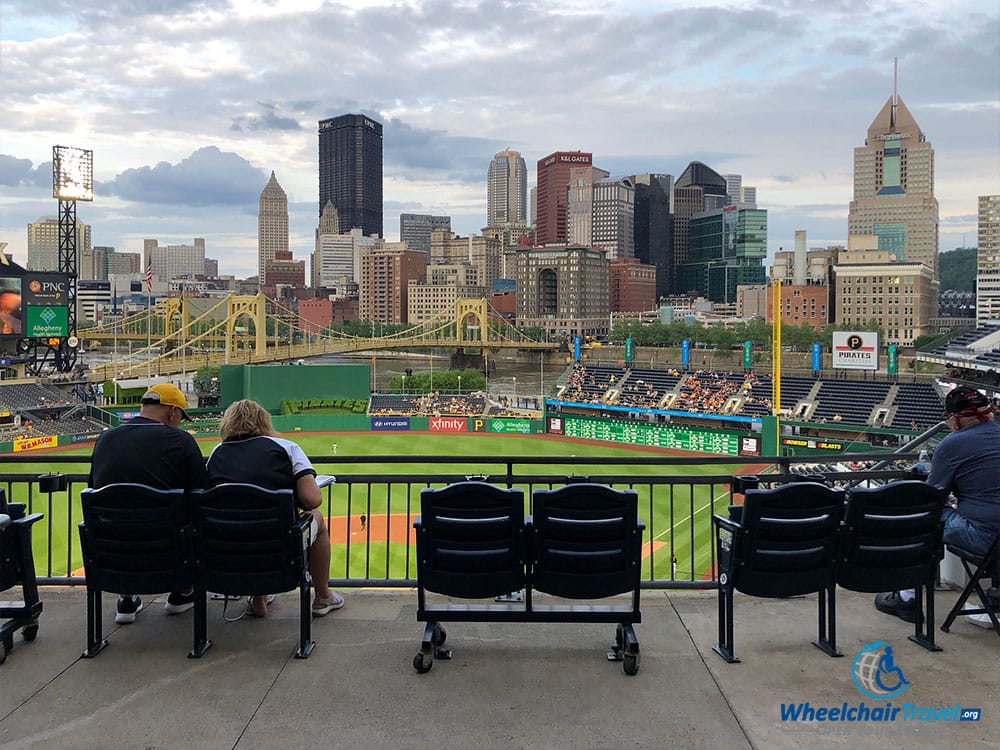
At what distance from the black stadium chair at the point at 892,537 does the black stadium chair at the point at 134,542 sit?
383cm

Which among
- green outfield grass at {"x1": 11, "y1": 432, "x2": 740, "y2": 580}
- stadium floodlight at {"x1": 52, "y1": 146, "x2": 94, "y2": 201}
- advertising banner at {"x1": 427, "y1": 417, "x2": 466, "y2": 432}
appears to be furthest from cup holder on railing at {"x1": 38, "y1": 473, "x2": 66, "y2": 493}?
stadium floodlight at {"x1": 52, "y1": 146, "x2": 94, "y2": 201}

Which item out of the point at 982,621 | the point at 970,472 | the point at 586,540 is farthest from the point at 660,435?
the point at 586,540

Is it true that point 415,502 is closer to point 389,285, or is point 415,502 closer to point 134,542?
point 134,542

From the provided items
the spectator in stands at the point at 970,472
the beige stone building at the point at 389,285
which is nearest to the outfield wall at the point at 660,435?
the spectator in stands at the point at 970,472

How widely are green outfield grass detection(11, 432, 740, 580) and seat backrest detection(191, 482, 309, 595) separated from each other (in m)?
1.02

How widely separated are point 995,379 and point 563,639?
1597 inches

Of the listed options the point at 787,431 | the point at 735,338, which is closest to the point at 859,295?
the point at 735,338

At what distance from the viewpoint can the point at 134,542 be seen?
453 cm

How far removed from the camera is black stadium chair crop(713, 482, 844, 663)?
176 inches

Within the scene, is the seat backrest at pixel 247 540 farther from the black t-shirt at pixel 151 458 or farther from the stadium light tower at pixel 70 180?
the stadium light tower at pixel 70 180

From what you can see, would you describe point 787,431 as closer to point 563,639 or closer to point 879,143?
point 563,639

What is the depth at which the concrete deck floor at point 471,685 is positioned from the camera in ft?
12.0

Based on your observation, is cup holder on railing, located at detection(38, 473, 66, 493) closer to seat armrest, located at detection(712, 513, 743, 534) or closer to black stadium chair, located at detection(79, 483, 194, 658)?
black stadium chair, located at detection(79, 483, 194, 658)

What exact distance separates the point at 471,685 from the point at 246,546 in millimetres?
1468
